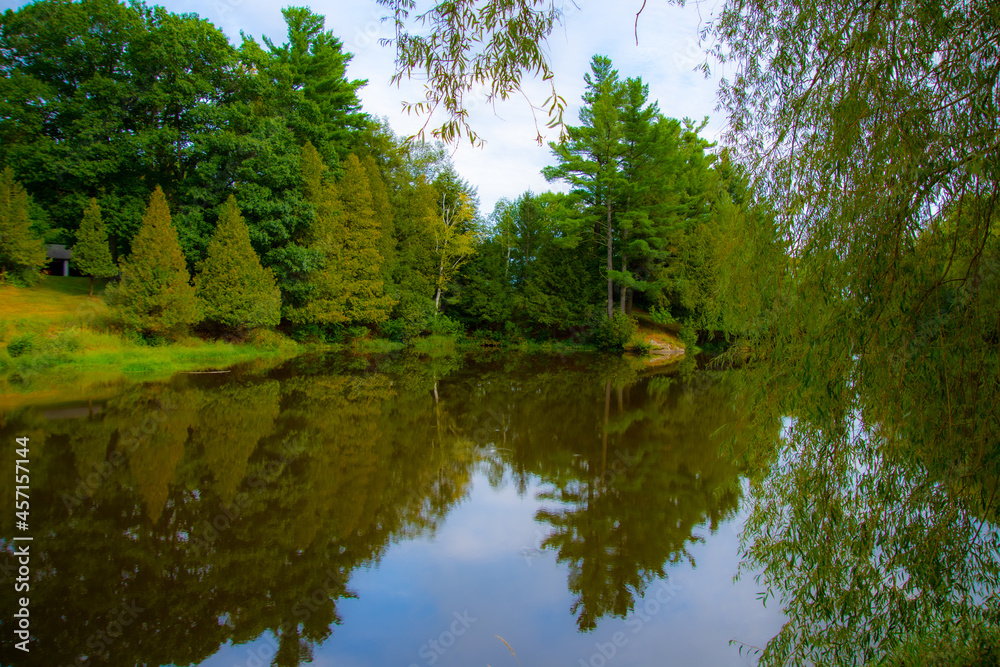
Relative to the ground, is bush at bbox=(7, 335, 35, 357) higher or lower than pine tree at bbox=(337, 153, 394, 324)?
lower

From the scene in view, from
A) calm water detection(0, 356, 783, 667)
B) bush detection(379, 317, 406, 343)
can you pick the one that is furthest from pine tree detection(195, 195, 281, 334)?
calm water detection(0, 356, 783, 667)

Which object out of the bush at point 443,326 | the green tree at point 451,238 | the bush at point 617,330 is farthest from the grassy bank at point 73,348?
the bush at point 617,330

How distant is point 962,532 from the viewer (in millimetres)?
2814

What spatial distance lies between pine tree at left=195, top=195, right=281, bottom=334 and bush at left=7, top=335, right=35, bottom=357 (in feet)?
17.6

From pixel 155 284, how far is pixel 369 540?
1426 centimetres

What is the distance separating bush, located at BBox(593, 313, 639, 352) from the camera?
26.8m

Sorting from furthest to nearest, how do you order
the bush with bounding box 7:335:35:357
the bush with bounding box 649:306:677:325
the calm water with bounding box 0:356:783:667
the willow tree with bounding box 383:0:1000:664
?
the bush with bounding box 649:306:677:325
the bush with bounding box 7:335:35:357
the calm water with bounding box 0:356:783:667
the willow tree with bounding box 383:0:1000:664

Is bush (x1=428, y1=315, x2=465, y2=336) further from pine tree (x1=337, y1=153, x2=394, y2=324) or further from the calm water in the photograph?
the calm water

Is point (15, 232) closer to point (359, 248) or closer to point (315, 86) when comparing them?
point (359, 248)

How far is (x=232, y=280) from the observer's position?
19156mm

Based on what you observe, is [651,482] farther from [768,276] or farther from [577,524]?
[768,276]

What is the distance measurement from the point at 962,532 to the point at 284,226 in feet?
71.3

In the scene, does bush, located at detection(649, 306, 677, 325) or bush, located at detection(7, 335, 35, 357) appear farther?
bush, located at detection(649, 306, 677, 325)

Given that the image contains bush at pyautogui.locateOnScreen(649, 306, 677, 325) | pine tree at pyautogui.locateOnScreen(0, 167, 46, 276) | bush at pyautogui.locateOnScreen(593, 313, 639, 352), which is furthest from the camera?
bush at pyautogui.locateOnScreen(649, 306, 677, 325)
